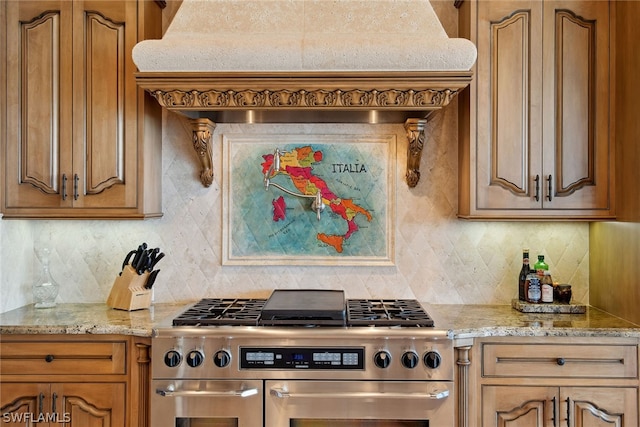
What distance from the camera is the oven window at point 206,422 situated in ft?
6.91

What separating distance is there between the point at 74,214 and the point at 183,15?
104 cm

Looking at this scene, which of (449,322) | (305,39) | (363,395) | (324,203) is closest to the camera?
(363,395)

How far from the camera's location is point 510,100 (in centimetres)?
242

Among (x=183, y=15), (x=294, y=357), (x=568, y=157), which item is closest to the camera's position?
(x=294, y=357)

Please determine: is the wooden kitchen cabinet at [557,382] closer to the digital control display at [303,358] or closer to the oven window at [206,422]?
the digital control display at [303,358]

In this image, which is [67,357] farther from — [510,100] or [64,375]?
[510,100]

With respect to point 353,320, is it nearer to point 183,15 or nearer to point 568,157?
point 568,157

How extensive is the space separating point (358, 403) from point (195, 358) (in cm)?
66

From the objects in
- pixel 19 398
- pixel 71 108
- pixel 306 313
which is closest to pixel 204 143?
pixel 71 108

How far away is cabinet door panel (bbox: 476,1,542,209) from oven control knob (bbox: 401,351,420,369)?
79 cm

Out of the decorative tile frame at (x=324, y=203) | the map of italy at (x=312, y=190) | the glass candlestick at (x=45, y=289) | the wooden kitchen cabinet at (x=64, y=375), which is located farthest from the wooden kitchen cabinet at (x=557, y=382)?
the glass candlestick at (x=45, y=289)

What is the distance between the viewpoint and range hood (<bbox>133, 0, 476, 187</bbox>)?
2.16 m

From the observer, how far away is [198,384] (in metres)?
2.12

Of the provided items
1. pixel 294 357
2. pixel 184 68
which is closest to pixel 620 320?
pixel 294 357
